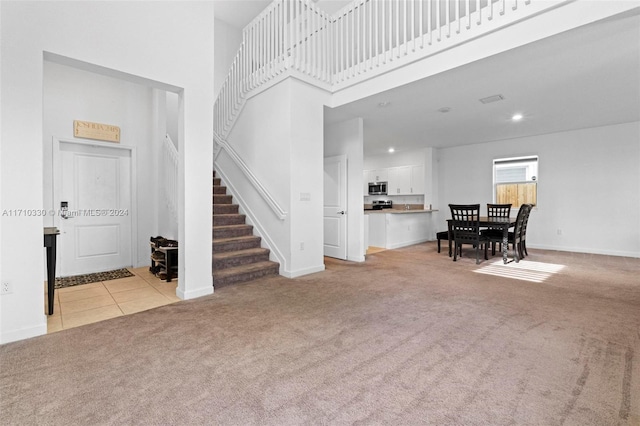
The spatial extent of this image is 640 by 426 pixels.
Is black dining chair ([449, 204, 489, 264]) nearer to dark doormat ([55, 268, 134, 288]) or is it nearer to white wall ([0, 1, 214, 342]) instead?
white wall ([0, 1, 214, 342])

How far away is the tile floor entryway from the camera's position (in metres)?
2.67

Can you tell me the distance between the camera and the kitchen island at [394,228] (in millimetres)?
6902

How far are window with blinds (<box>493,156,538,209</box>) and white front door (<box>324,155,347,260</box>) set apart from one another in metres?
4.54

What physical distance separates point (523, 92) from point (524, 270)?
2.69 m

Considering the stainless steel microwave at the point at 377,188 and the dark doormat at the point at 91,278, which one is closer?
the dark doormat at the point at 91,278

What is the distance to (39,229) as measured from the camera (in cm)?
234

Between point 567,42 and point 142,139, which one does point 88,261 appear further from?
point 567,42

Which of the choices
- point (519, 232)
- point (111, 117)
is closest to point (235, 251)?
point (111, 117)

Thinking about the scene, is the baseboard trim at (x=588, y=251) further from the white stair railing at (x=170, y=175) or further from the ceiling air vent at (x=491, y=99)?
the white stair railing at (x=170, y=175)

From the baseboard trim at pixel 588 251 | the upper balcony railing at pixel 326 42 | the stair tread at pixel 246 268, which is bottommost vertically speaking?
the baseboard trim at pixel 588 251

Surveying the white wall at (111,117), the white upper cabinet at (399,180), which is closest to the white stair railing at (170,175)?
the white wall at (111,117)

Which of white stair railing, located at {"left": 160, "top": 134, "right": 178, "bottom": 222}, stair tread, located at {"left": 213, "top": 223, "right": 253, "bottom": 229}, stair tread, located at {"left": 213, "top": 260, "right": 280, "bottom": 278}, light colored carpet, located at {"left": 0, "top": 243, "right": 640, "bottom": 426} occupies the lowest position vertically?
light colored carpet, located at {"left": 0, "top": 243, "right": 640, "bottom": 426}

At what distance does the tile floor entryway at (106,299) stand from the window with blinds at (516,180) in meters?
7.64

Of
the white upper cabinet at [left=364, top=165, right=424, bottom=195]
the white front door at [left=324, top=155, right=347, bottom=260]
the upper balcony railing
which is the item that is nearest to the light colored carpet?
the white front door at [left=324, top=155, right=347, bottom=260]
